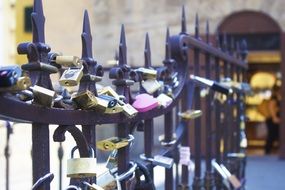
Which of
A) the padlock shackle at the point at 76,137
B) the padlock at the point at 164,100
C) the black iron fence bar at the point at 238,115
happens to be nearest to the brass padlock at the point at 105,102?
the padlock shackle at the point at 76,137

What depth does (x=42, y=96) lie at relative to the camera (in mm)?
1439

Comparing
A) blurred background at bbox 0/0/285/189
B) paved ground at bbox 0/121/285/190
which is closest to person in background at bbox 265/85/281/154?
blurred background at bbox 0/0/285/189

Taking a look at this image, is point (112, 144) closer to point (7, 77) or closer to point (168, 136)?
point (7, 77)

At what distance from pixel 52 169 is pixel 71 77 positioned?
3843 mm

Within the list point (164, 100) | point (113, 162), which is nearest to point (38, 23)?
point (113, 162)

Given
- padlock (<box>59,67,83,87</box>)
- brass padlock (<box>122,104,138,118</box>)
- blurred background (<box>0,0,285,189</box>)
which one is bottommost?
brass padlock (<box>122,104,138,118</box>)

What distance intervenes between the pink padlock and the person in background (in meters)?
10.7

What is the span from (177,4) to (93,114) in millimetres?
10179

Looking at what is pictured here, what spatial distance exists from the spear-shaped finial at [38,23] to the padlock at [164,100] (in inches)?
33.2

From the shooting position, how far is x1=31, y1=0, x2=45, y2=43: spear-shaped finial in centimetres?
153

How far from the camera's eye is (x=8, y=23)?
8922 millimetres

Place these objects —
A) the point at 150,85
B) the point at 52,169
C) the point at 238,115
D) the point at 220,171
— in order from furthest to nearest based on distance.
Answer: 1. the point at 52,169
2. the point at 238,115
3. the point at 220,171
4. the point at 150,85

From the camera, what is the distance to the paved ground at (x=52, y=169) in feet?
19.6

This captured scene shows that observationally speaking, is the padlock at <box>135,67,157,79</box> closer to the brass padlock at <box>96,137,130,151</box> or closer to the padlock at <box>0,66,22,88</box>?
the brass padlock at <box>96,137,130,151</box>
